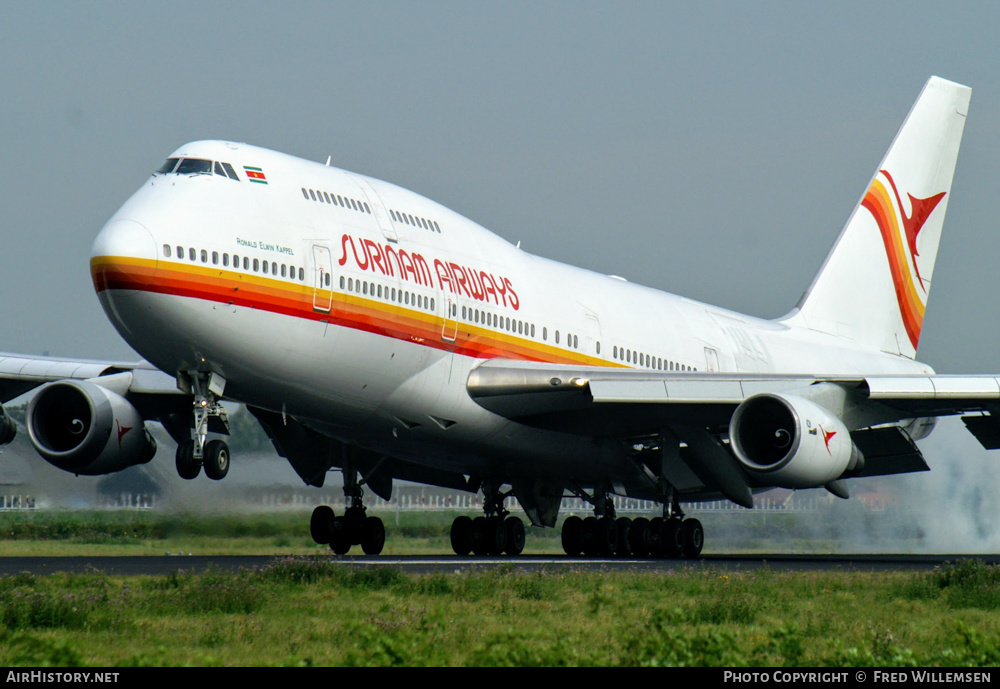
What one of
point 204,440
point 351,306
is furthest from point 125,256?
point 351,306

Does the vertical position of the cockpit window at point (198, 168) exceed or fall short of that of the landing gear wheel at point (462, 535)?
it exceeds it

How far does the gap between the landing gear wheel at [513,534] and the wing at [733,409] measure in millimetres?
3129

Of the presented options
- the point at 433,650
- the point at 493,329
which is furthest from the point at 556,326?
the point at 433,650

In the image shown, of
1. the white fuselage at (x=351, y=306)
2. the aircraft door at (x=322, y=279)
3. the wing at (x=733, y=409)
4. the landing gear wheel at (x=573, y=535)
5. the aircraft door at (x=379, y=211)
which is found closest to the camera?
the white fuselage at (x=351, y=306)

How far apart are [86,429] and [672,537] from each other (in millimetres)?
10845

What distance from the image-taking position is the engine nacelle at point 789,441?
20469 mm

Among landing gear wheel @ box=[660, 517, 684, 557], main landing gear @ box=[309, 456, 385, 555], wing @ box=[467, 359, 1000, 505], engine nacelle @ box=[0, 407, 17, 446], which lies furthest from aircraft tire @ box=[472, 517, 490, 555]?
engine nacelle @ box=[0, 407, 17, 446]

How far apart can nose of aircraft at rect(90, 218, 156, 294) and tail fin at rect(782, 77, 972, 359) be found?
19.3 meters

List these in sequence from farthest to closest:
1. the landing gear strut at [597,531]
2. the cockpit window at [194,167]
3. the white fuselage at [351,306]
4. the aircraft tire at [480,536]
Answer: the aircraft tire at [480,536]
the landing gear strut at [597,531]
the cockpit window at [194,167]
the white fuselage at [351,306]

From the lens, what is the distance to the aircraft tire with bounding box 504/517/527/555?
26.0 meters

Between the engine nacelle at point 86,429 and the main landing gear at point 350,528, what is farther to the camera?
the main landing gear at point 350,528

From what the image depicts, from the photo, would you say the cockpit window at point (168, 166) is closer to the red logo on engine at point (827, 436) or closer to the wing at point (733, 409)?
the wing at point (733, 409)

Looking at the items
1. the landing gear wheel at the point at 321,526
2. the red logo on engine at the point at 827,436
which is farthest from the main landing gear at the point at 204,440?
the red logo on engine at the point at 827,436
